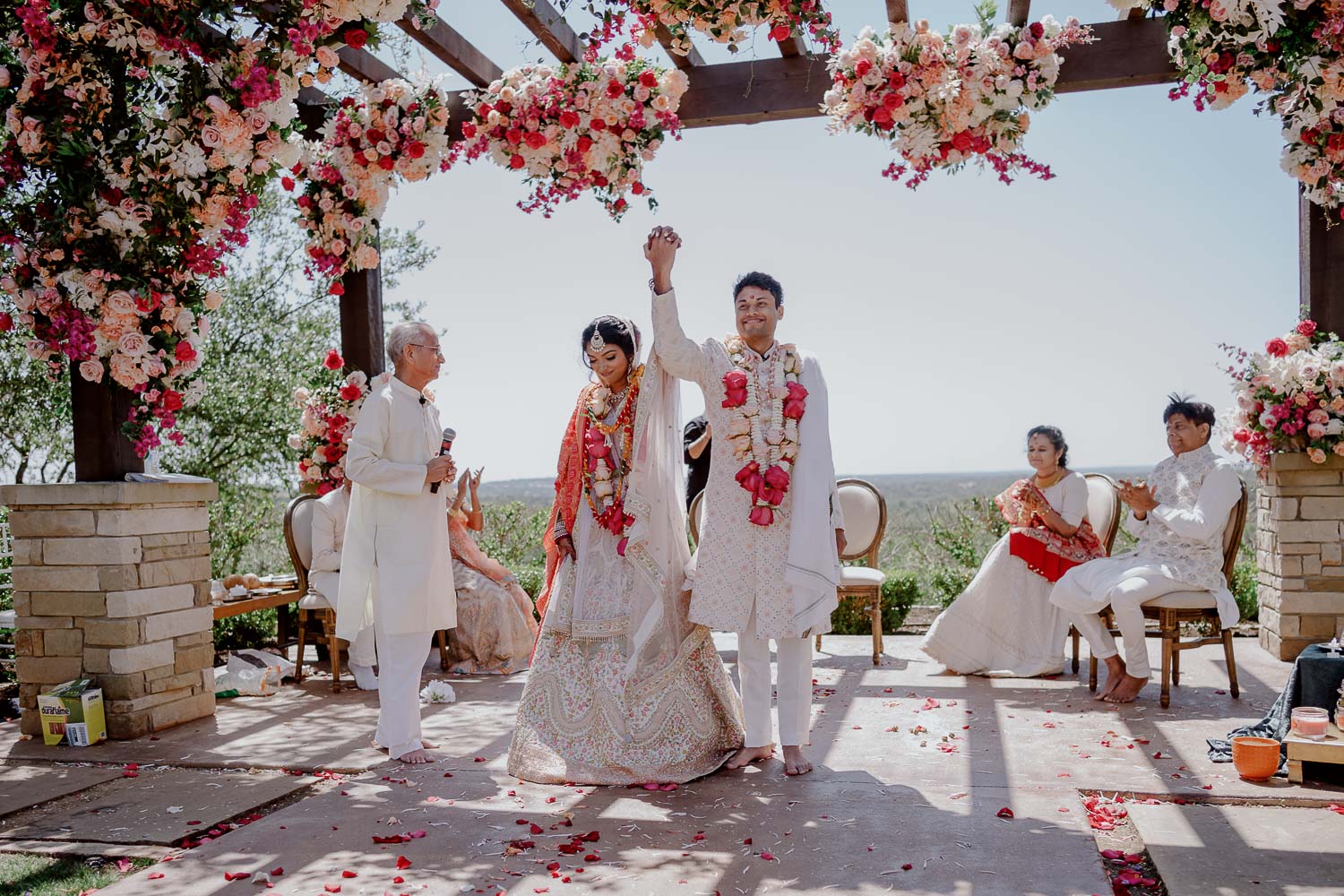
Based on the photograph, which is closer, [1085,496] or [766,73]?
[1085,496]

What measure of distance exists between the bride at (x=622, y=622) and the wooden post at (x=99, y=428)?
2.38 metres

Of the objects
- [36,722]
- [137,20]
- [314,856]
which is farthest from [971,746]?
[137,20]

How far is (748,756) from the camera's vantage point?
14.7ft

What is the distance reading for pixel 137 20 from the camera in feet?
16.0

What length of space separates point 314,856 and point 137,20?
12.2ft

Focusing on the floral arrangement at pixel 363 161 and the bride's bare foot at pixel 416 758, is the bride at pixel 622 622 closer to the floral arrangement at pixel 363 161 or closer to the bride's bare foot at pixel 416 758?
the bride's bare foot at pixel 416 758

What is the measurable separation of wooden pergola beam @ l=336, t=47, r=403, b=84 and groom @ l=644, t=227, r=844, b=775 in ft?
10.8

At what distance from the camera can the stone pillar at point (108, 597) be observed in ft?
17.3

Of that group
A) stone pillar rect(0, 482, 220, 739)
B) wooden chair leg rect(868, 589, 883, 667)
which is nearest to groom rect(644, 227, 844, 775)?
wooden chair leg rect(868, 589, 883, 667)

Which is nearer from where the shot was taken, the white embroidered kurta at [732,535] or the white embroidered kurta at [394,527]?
the white embroidered kurta at [732,535]

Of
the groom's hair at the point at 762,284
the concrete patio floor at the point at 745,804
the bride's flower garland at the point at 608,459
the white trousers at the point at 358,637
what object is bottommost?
the concrete patio floor at the point at 745,804

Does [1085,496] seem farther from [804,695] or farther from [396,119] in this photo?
[396,119]

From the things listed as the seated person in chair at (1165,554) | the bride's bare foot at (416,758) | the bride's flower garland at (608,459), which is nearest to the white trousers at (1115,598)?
the seated person in chair at (1165,554)

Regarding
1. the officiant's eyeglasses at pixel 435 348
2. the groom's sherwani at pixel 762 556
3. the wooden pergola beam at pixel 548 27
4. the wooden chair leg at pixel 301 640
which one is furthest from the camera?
the wooden chair leg at pixel 301 640
